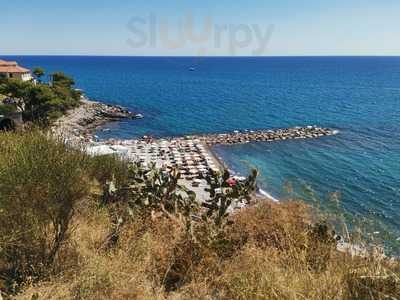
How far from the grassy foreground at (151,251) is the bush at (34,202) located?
15 millimetres

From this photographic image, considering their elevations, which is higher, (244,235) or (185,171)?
(244,235)

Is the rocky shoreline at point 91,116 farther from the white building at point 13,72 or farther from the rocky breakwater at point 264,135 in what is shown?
the rocky breakwater at point 264,135

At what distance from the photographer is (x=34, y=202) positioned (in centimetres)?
582

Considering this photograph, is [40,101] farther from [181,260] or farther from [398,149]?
[181,260]

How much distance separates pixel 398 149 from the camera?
1662 inches

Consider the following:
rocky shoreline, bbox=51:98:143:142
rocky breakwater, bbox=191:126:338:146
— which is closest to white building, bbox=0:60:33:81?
rocky shoreline, bbox=51:98:143:142

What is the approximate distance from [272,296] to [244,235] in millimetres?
2829

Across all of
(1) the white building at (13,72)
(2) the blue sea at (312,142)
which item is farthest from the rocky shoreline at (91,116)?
(1) the white building at (13,72)

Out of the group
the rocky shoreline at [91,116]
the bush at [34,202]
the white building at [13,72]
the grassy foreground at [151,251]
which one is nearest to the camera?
the grassy foreground at [151,251]

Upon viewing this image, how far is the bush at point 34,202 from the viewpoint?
575 centimetres

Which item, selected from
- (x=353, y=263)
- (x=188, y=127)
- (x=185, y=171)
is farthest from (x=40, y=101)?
(x=353, y=263)

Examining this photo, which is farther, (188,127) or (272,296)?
(188,127)

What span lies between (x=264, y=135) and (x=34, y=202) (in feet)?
147

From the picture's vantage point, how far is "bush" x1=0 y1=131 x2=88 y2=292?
575 cm
